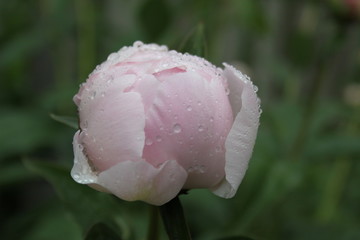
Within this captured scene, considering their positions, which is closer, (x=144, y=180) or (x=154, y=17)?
(x=144, y=180)

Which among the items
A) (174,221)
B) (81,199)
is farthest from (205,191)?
(174,221)

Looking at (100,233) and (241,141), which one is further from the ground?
(241,141)

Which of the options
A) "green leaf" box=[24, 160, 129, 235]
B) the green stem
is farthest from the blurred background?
the green stem

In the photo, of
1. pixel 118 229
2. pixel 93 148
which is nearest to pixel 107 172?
pixel 93 148

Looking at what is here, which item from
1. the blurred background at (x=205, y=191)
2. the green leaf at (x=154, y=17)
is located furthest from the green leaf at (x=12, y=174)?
the green leaf at (x=154, y=17)

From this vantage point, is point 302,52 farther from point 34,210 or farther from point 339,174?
point 34,210

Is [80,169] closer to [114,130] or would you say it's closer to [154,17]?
[114,130]
